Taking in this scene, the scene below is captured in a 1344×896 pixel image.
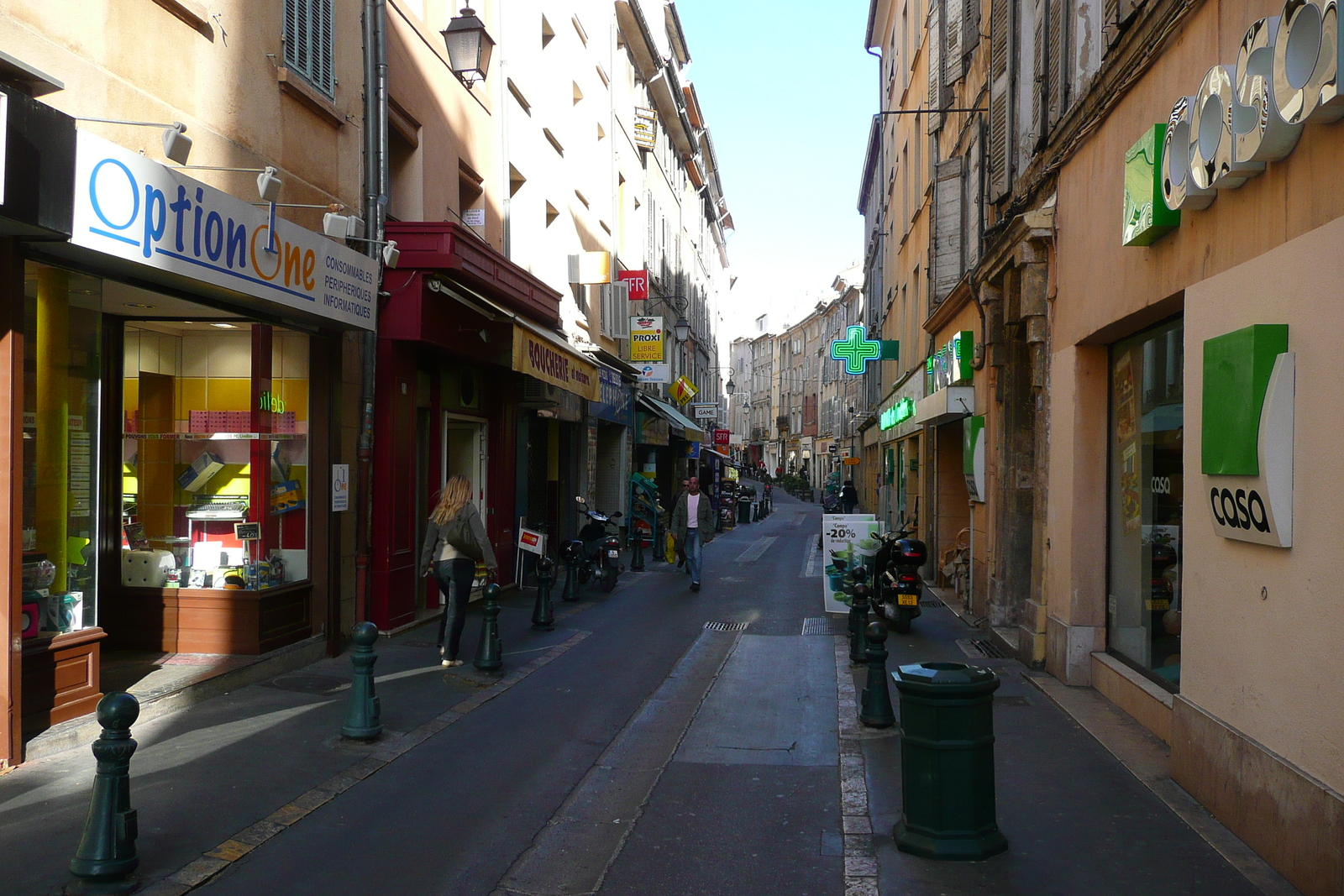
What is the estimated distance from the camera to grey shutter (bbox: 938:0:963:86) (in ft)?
49.4

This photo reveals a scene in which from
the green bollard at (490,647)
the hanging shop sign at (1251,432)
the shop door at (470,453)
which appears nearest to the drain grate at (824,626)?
the green bollard at (490,647)

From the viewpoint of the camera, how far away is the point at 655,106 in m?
28.8

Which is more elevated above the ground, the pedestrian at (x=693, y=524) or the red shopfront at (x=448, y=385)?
the red shopfront at (x=448, y=385)

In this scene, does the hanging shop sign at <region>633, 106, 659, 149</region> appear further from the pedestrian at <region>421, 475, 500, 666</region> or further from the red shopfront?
the pedestrian at <region>421, 475, 500, 666</region>

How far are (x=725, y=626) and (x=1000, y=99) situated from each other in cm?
682

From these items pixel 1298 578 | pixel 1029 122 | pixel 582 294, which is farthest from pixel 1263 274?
pixel 582 294

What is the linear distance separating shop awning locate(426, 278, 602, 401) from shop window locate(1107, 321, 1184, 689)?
611 centimetres

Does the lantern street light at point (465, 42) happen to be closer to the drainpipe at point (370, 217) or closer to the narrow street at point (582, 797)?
the drainpipe at point (370, 217)

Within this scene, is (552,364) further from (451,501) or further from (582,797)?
(582,797)

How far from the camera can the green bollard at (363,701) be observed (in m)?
6.52

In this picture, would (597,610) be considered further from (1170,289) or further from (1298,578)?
(1298,578)

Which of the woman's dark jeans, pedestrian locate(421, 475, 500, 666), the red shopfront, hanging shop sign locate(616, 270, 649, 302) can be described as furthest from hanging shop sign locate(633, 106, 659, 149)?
the woman's dark jeans

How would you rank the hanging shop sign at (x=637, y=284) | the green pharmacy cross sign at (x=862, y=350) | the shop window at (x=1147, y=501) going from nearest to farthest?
1. the shop window at (x=1147, y=501)
2. the hanging shop sign at (x=637, y=284)
3. the green pharmacy cross sign at (x=862, y=350)

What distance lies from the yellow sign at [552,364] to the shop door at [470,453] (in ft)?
4.26
